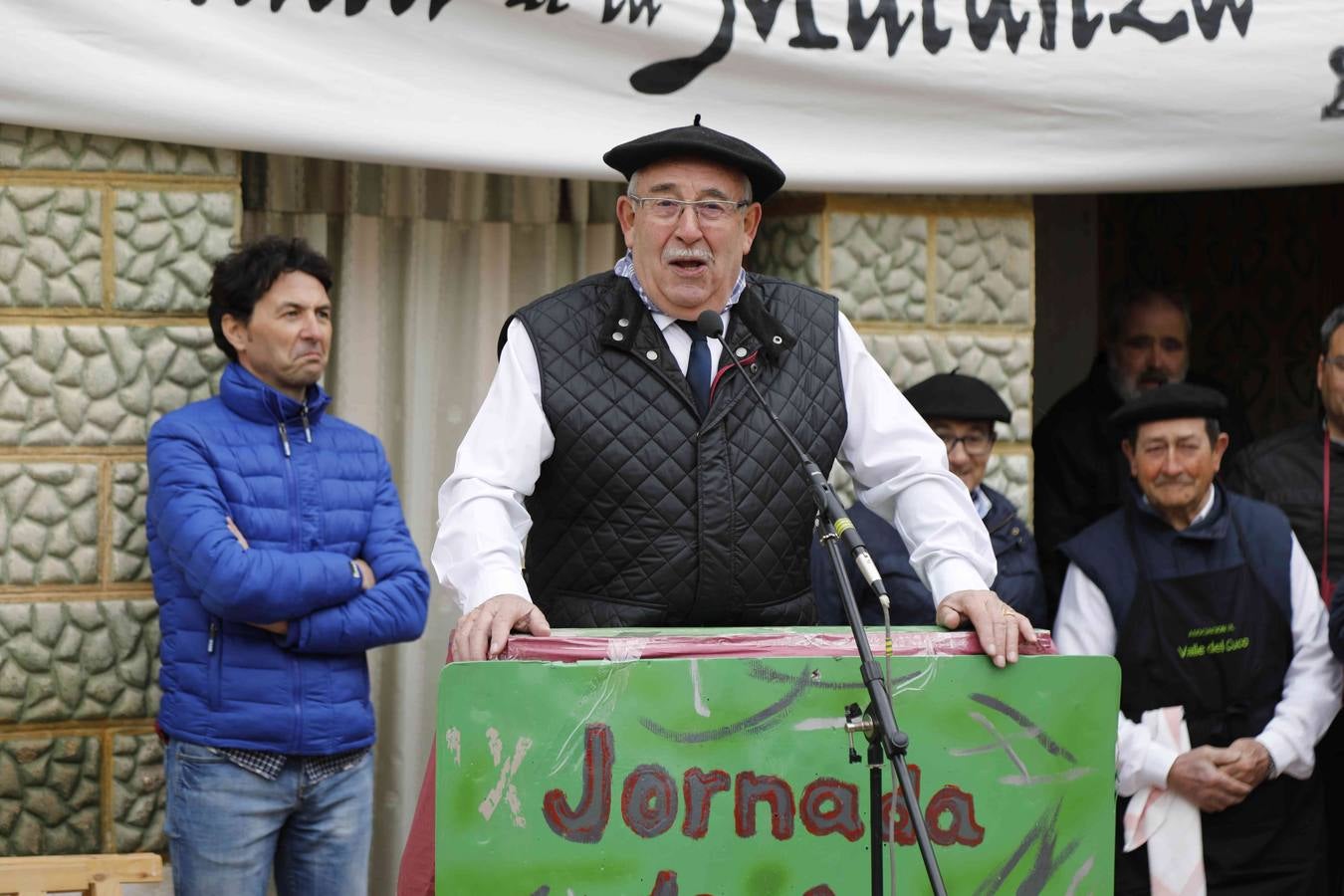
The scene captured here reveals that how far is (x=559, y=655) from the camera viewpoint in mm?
2658

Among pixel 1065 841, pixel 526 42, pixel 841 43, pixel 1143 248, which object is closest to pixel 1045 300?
pixel 1143 248

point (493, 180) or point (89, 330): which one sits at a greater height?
point (493, 180)

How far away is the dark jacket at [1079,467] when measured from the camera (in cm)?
554

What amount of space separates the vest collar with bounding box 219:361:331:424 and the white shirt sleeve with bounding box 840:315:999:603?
154 centimetres

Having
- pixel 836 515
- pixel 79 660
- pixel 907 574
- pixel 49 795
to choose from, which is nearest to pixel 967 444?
pixel 907 574

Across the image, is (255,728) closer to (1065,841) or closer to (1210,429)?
(1065,841)

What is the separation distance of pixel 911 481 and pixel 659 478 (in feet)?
1.47

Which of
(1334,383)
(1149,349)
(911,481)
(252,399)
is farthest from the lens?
(1149,349)

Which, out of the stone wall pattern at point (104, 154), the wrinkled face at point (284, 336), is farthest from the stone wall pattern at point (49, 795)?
the stone wall pattern at point (104, 154)

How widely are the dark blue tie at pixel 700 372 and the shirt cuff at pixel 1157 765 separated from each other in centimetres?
180

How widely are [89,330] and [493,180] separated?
1.35 meters

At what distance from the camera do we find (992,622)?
9.05ft

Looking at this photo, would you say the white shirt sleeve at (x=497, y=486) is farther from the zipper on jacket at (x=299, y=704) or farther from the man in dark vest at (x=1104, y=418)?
the man in dark vest at (x=1104, y=418)

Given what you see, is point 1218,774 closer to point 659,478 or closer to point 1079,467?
point 1079,467
